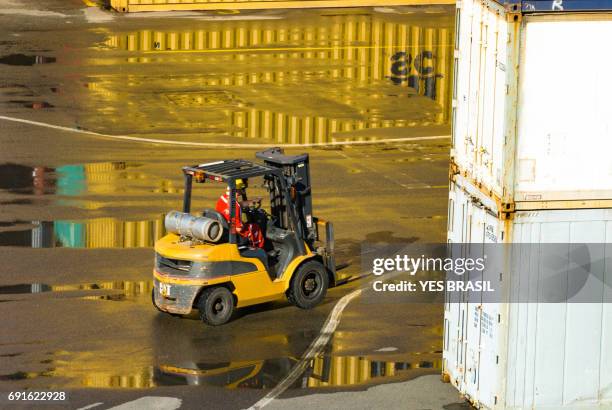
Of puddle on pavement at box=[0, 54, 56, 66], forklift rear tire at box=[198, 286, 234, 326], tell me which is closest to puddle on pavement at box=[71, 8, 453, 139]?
puddle on pavement at box=[0, 54, 56, 66]

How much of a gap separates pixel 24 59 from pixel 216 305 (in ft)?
73.8

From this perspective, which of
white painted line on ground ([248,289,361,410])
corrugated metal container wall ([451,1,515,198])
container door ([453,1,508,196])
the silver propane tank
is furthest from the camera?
the silver propane tank

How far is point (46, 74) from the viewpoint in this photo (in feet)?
134

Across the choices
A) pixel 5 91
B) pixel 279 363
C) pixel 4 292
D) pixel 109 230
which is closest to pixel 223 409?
pixel 279 363

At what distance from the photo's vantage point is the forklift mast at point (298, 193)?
23531mm

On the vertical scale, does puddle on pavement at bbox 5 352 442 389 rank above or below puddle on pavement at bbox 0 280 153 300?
below

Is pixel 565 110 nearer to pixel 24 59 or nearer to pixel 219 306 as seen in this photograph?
pixel 219 306

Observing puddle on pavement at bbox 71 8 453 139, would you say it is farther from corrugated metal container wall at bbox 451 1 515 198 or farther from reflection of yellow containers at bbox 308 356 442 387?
corrugated metal container wall at bbox 451 1 515 198

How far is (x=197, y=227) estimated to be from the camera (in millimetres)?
21891

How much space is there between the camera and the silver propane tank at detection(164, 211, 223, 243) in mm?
21812

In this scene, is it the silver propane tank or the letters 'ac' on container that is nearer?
the letters 'ac' on container

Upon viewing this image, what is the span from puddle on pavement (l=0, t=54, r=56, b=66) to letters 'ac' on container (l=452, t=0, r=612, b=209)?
85.8 feet

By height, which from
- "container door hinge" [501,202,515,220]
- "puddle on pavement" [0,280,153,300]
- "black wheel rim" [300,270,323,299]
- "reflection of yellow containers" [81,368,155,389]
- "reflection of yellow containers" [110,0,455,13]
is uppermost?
"reflection of yellow containers" [110,0,455,13]

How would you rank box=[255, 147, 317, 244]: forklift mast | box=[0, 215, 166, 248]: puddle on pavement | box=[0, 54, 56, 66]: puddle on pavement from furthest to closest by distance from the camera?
box=[0, 54, 56, 66]: puddle on pavement
box=[0, 215, 166, 248]: puddle on pavement
box=[255, 147, 317, 244]: forklift mast
